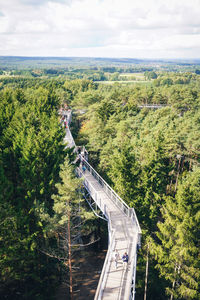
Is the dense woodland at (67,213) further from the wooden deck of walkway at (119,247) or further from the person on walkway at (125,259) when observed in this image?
the person on walkway at (125,259)

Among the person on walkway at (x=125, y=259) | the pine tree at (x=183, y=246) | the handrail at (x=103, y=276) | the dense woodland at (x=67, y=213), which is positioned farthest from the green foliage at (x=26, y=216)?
the pine tree at (x=183, y=246)

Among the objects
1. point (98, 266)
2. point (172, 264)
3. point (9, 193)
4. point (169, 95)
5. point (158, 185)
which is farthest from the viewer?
point (169, 95)

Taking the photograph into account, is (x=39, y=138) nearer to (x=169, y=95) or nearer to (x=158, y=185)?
(x=158, y=185)

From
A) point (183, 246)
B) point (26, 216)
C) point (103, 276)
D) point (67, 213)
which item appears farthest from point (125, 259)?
point (26, 216)

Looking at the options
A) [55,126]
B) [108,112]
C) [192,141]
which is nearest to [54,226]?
[55,126]

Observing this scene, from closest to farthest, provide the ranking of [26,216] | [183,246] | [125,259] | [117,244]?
1. [125,259]
2. [183,246]
3. [117,244]
4. [26,216]

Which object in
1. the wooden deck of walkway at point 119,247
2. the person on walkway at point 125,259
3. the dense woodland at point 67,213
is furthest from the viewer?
the dense woodland at point 67,213

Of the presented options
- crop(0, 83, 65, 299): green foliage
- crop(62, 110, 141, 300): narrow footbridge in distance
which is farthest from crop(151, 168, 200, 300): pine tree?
crop(0, 83, 65, 299): green foliage

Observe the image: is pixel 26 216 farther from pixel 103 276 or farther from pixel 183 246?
pixel 183 246
